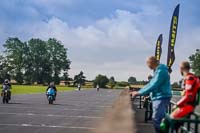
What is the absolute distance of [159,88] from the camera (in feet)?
32.6

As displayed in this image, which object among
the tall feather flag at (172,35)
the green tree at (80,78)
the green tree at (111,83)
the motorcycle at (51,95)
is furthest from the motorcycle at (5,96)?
the green tree at (80,78)

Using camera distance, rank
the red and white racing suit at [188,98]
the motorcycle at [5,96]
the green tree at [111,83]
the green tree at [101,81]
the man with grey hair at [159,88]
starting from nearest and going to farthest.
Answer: the red and white racing suit at [188,98]
the man with grey hair at [159,88]
the motorcycle at [5,96]
the green tree at [111,83]
the green tree at [101,81]

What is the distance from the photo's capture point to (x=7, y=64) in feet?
511

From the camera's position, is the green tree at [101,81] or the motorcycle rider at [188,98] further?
the green tree at [101,81]

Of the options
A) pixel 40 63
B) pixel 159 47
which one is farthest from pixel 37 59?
pixel 159 47

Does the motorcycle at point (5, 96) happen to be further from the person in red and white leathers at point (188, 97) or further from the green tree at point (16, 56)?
the green tree at point (16, 56)

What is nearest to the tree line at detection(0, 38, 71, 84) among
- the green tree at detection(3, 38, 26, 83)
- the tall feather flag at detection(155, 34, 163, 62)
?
the green tree at detection(3, 38, 26, 83)

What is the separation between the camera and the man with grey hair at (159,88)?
9.71 metres

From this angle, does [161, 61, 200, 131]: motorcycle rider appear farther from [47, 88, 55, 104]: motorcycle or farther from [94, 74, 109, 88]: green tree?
[94, 74, 109, 88]: green tree

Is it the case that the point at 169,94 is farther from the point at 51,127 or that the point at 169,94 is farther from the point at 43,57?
the point at 43,57

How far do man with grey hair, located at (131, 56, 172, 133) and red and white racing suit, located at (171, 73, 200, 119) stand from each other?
963 mm

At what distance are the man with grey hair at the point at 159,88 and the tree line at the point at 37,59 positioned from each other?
148 meters

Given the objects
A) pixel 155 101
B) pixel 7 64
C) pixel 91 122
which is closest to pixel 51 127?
pixel 91 122

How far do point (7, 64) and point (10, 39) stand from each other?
10227 millimetres
